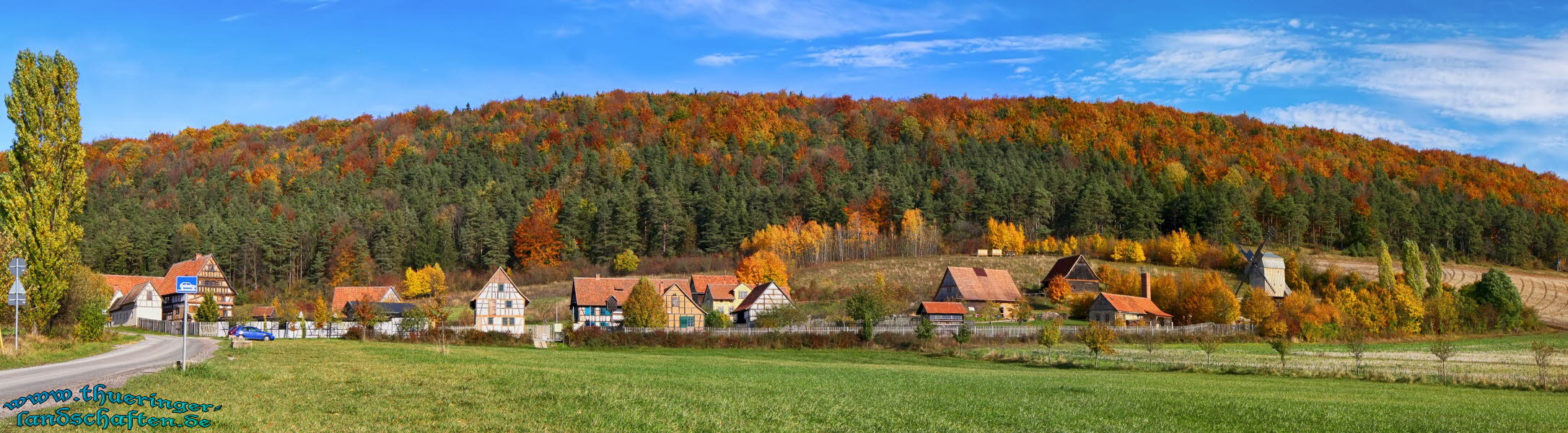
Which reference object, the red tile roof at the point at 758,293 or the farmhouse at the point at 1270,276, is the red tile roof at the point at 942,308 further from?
the farmhouse at the point at 1270,276

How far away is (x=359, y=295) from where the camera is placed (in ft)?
317

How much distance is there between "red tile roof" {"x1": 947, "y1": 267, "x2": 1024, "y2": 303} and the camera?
91.2 meters

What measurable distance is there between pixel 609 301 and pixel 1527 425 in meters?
80.2

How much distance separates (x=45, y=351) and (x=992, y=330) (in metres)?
51.9

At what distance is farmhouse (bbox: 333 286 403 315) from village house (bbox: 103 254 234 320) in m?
9.43

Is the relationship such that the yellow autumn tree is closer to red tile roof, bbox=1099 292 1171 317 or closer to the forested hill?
the forested hill

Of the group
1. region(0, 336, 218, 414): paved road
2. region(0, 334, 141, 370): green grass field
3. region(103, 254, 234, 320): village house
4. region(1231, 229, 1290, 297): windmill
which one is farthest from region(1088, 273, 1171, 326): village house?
region(103, 254, 234, 320): village house

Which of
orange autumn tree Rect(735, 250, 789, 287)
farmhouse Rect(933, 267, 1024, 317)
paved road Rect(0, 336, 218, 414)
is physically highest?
orange autumn tree Rect(735, 250, 789, 287)

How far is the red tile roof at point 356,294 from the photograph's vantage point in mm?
95188

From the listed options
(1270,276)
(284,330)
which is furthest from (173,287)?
(1270,276)

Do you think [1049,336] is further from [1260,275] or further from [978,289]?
[1260,275]

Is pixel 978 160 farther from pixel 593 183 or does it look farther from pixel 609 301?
pixel 609 301

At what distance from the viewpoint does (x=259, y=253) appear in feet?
410

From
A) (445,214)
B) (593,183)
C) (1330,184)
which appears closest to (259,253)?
(445,214)
